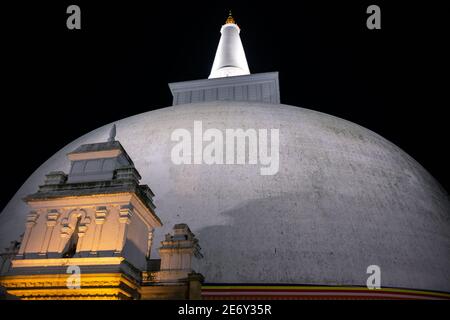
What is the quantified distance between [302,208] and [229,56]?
16.3 meters

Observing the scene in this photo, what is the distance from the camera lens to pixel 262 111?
1552 cm

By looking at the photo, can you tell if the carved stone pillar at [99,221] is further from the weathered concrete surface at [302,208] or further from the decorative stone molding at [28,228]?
the weathered concrete surface at [302,208]

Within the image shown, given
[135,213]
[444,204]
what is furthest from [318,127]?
[135,213]

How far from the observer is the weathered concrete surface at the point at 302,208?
10.5 m

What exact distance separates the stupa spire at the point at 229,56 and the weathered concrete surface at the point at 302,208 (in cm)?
1045

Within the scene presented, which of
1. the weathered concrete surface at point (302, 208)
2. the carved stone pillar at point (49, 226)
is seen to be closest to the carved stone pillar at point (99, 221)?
the carved stone pillar at point (49, 226)

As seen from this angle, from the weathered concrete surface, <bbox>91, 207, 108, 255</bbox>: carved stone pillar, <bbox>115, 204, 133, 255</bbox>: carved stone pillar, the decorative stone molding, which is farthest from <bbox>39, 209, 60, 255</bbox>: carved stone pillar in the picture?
the weathered concrete surface

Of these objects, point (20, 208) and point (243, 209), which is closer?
point (243, 209)

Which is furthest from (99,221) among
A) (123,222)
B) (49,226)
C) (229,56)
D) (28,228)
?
(229,56)

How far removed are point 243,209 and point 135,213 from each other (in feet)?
12.8

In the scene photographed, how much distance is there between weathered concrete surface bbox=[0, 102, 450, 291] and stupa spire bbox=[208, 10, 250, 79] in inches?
411

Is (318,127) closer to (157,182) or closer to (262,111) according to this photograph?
(262,111)
